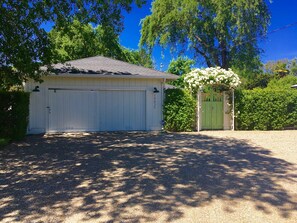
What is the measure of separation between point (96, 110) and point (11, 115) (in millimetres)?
3877

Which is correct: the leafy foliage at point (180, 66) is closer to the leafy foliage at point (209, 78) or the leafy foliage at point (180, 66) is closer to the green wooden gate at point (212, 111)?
the green wooden gate at point (212, 111)

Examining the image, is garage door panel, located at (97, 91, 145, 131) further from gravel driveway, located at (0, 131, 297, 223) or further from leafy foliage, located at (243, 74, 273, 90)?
leafy foliage, located at (243, 74, 273, 90)

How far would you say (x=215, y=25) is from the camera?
1941 cm

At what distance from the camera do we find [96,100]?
12.6 metres

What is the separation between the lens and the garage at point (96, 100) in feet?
39.4

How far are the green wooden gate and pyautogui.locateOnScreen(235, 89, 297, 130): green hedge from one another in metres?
0.80

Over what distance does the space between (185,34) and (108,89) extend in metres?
9.80

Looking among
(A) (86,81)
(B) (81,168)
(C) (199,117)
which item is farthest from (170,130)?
(B) (81,168)

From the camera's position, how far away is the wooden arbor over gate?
13859mm

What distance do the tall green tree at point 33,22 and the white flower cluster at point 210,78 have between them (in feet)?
16.5

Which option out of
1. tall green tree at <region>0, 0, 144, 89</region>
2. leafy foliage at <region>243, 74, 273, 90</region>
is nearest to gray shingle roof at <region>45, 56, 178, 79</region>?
tall green tree at <region>0, 0, 144, 89</region>

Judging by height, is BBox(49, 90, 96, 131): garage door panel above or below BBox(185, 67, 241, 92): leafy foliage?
below

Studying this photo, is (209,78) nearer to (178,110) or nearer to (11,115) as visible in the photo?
(178,110)

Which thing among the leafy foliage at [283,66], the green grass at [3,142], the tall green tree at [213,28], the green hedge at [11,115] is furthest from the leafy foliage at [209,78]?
the leafy foliage at [283,66]
